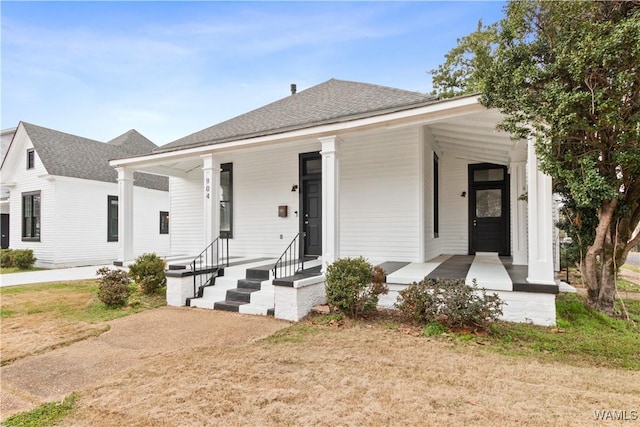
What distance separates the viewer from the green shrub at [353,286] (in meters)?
4.80

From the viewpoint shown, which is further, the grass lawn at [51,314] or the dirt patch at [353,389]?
the grass lawn at [51,314]

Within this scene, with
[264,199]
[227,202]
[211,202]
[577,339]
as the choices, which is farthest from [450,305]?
[227,202]

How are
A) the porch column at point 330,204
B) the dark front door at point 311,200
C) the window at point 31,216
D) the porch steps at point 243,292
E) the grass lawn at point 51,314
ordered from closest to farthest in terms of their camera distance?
the grass lawn at point 51,314 → the porch steps at point 243,292 → the porch column at point 330,204 → the dark front door at point 311,200 → the window at point 31,216

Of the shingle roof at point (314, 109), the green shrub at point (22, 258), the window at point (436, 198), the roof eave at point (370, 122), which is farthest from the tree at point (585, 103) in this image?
the green shrub at point (22, 258)

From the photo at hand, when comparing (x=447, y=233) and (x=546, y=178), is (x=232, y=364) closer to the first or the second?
(x=546, y=178)

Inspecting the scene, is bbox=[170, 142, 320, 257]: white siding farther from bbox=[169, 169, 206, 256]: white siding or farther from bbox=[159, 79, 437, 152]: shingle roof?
bbox=[169, 169, 206, 256]: white siding

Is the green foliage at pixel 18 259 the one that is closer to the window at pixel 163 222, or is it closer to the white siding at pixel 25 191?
the white siding at pixel 25 191

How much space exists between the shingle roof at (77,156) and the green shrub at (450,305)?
537 inches

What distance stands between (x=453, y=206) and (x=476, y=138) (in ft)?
9.42

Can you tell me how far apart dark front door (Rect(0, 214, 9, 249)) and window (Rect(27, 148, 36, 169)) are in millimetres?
5255

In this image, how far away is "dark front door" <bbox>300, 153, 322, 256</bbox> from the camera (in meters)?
8.40

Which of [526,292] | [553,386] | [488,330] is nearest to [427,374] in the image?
[553,386]

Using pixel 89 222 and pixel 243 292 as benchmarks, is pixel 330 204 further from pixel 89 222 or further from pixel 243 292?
pixel 89 222

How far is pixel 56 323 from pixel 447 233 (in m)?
9.16
